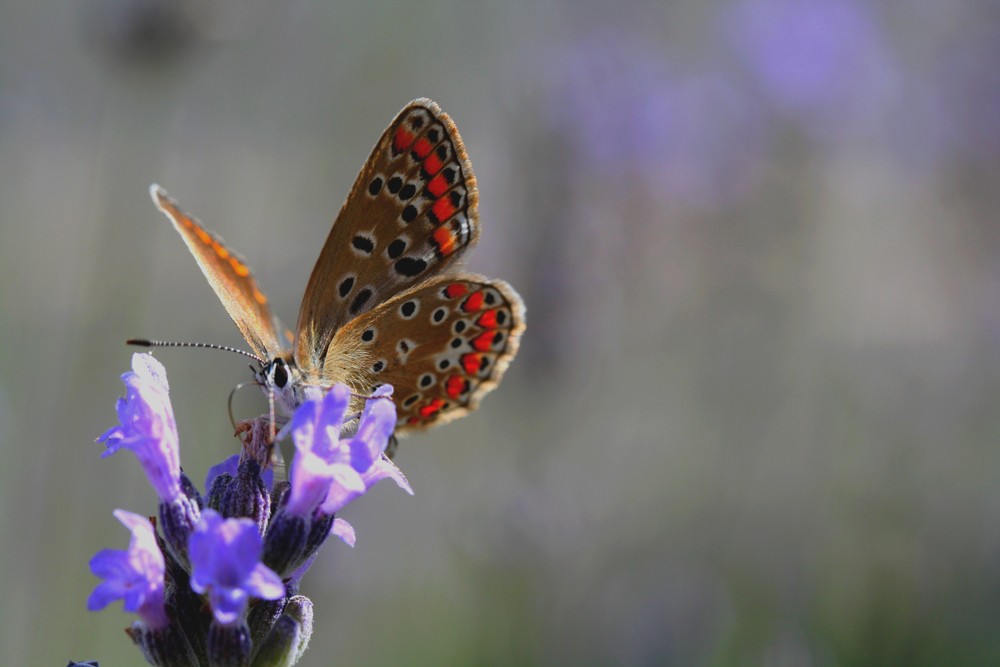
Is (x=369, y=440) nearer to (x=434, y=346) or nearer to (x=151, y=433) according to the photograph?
(x=151, y=433)

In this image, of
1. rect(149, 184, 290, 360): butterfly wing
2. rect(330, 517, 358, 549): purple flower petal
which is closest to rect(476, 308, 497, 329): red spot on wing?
rect(149, 184, 290, 360): butterfly wing

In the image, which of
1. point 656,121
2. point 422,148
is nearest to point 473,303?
point 422,148

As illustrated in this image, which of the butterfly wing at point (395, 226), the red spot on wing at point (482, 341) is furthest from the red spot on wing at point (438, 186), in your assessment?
the red spot on wing at point (482, 341)

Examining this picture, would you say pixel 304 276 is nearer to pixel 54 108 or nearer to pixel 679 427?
pixel 679 427

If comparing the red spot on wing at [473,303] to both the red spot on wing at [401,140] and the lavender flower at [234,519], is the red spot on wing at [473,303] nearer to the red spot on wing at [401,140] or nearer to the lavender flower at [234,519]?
the red spot on wing at [401,140]

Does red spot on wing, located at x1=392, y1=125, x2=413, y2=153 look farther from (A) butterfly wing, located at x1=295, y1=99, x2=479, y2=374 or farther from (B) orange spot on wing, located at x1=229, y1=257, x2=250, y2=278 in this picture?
(B) orange spot on wing, located at x1=229, y1=257, x2=250, y2=278

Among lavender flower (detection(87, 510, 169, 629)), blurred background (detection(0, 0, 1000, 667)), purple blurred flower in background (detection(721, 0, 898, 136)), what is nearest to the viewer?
lavender flower (detection(87, 510, 169, 629))
